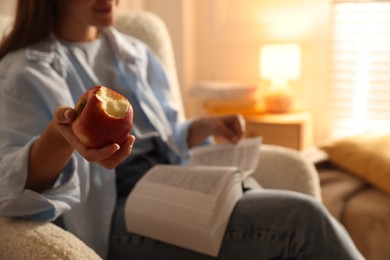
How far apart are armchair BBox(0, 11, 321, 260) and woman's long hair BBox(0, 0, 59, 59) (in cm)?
17

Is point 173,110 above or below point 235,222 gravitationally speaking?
above

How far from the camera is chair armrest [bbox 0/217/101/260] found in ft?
2.72

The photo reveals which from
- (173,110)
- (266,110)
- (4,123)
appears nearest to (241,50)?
(266,110)

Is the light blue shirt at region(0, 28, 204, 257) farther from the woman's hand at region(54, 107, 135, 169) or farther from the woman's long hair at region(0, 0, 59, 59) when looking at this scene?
the woman's hand at region(54, 107, 135, 169)

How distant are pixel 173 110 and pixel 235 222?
0.48m

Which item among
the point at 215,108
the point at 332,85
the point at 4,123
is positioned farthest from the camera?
the point at 332,85

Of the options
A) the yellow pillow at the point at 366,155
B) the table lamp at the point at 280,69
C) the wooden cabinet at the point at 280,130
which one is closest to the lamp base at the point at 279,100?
the table lamp at the point at 280,69

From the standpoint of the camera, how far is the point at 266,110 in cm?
259

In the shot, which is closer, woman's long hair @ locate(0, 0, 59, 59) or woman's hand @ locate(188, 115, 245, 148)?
woman's long hair @ locate(0, 0, 59, 59)

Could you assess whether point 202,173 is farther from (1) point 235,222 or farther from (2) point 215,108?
(2) point 215,108

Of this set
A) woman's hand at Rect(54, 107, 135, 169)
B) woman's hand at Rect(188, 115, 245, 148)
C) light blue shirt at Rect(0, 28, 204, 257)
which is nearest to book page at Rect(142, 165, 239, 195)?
light blue shirt at Rect(0, 28, 204, 257)

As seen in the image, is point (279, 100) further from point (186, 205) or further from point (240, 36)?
point (186, 205)

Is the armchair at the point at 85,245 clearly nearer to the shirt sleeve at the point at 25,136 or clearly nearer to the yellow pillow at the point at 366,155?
the shirt sleeve at the point at 25,136

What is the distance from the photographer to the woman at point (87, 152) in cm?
93
